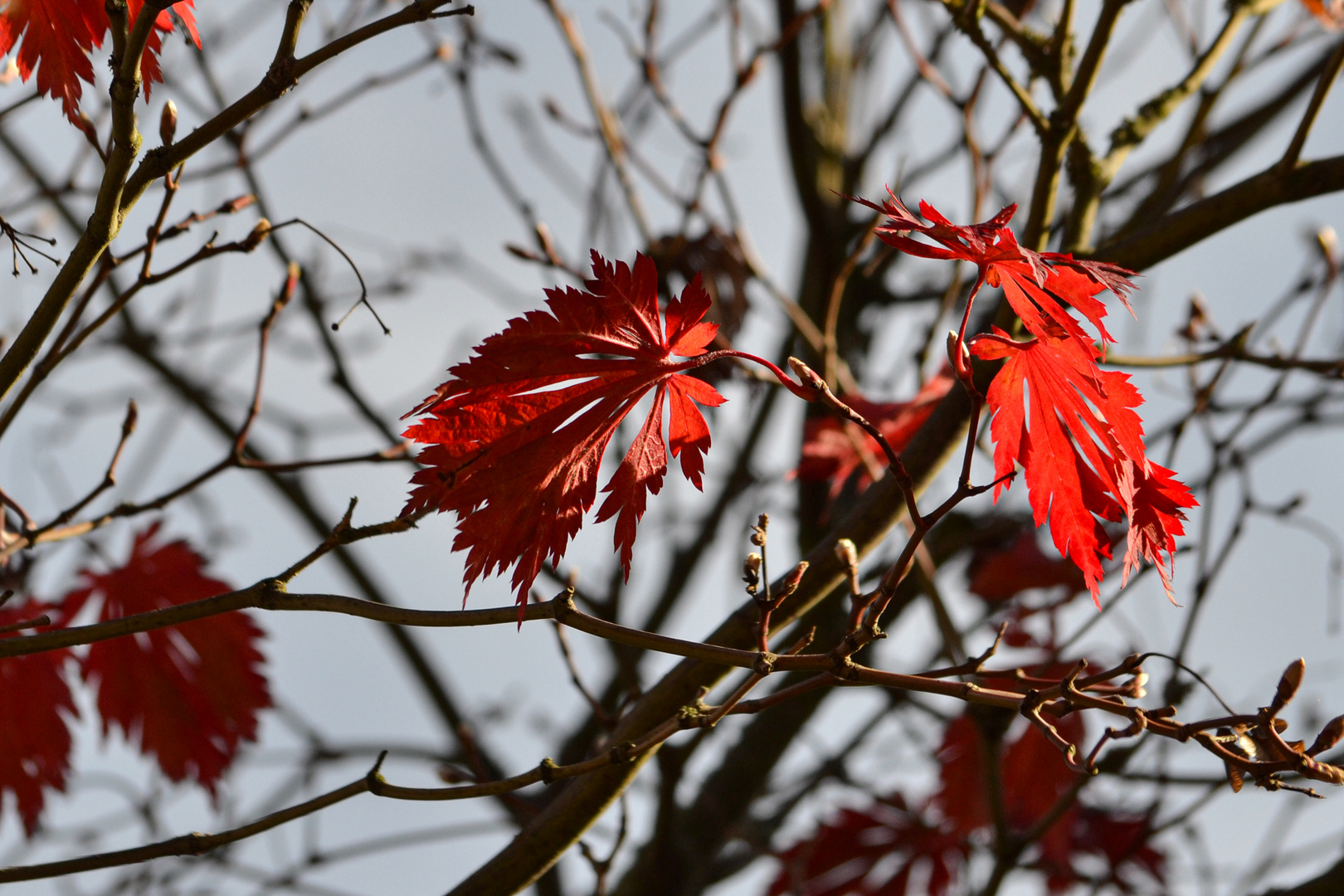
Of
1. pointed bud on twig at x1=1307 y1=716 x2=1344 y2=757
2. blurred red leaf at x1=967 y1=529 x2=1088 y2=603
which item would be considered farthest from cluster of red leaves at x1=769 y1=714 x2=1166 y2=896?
pointed bud on twig at x1=1307 y1=716 x2=1344 y2=757

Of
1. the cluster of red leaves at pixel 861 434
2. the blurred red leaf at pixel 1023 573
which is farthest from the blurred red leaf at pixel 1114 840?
the cluster of red leaves at pixel 861 434

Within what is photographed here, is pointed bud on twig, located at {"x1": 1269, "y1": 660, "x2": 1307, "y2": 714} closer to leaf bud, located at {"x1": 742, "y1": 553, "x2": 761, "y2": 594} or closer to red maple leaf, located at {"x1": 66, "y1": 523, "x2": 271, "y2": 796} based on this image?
leaf bud, located at {"x1": 742, "y1": 553, "x2": 761, "y2": 594}

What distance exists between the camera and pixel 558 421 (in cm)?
103

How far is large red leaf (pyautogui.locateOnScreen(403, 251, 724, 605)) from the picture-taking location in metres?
0.97

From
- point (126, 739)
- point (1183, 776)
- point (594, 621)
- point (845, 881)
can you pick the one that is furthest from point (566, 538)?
point (845, 881)

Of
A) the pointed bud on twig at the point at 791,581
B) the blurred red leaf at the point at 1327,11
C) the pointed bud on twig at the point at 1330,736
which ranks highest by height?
the blurred red leaf at the point at 1327,11

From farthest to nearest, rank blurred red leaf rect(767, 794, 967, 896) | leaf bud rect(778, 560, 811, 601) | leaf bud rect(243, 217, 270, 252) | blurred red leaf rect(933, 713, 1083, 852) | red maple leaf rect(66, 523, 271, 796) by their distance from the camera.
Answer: blurred red leaf rect(767, 794, 967, 896) < blurred red leaf rect(933, 713, 1083, 852) < red maple leaf rect(66, 523, 271, 796) < leaf bud rect(243, 217, 270, 252) < leaf bud rect(778, 560, 811, 601)

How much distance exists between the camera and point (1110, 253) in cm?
139

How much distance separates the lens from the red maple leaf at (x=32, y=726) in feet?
5.14

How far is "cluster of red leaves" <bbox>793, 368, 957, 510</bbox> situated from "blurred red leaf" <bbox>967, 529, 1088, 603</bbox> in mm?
787

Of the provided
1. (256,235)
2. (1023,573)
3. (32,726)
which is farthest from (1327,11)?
(32,726)

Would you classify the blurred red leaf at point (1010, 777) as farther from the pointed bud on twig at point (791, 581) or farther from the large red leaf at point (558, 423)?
the large red leaf at point (558, 423)

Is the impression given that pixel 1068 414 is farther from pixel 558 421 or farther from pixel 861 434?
pixel 861 434

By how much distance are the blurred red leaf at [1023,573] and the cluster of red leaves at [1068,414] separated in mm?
1342
